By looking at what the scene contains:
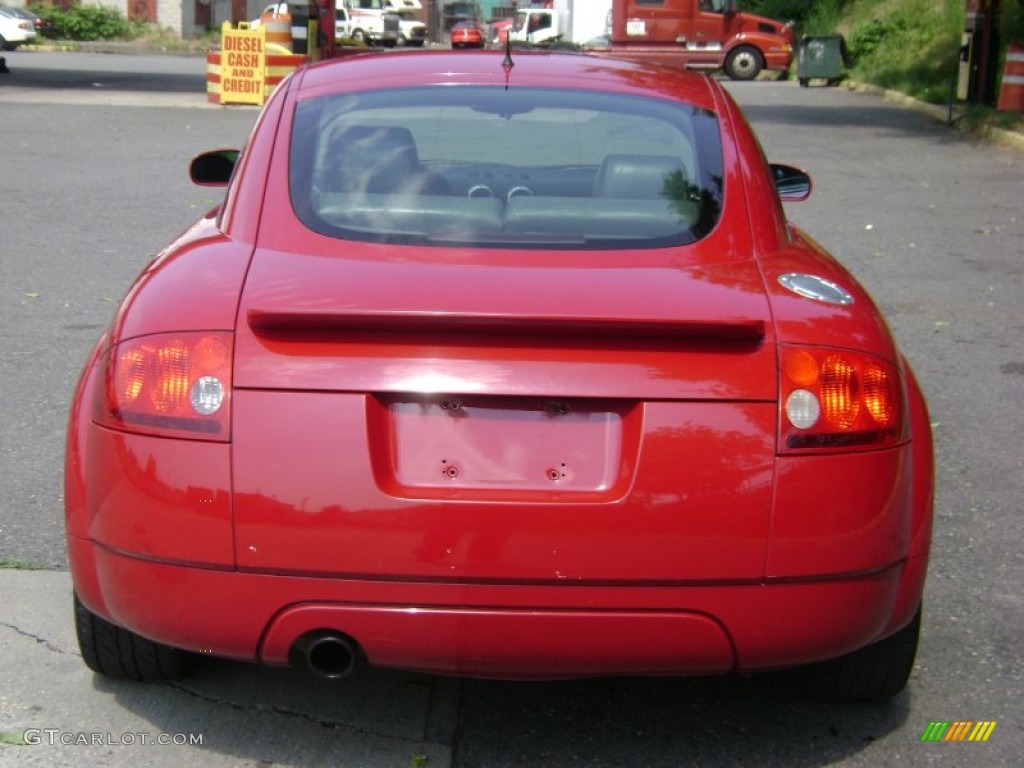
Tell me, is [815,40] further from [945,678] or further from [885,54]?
[945,678]

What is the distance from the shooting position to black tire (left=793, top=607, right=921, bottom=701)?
3459 mm

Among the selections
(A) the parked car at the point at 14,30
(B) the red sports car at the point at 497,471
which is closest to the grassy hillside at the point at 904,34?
(B) the red sports car at the point at 497,471

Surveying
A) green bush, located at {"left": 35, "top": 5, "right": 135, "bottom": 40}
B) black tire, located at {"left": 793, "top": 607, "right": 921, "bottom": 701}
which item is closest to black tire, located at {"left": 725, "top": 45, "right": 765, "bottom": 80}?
green bush, located at {"left": 35, "top": 5, "right": 135, "bottom": 40}

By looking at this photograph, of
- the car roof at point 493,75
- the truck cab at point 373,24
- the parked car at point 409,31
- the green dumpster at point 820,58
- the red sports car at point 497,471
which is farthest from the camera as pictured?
the parked car at point 409,31

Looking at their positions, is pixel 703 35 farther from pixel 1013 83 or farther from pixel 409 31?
pixel 409 31

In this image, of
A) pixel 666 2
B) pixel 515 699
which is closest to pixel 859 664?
pixel 515 699

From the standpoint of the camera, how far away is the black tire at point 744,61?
3747 centimetres

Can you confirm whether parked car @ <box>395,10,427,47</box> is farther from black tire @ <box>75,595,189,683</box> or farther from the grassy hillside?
black tire @ <box>75,595,189,683</box>

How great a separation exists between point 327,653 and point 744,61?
119 feet

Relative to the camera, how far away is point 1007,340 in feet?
25.3

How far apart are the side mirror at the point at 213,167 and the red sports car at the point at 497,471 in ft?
5.70

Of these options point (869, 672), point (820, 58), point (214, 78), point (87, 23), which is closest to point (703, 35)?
point (820, 58)

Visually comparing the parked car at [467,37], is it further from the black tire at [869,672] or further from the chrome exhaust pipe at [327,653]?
the chrome exhaust pipe at [327,653]

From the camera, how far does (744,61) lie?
37.6m
